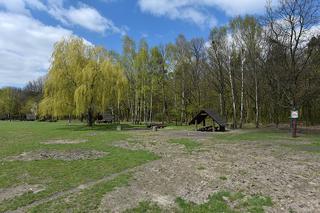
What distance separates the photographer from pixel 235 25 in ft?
99.5

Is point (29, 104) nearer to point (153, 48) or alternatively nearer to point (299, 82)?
point (153, 48)

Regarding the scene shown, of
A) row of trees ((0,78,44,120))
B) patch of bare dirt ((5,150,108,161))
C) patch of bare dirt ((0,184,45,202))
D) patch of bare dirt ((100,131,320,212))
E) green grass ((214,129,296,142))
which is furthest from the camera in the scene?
row of trees ((0,78,44,120))

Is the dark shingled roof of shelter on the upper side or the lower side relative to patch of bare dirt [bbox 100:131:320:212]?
upper

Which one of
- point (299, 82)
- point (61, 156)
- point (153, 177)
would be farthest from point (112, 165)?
point (299, 82)

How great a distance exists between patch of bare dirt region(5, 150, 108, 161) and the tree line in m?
14.7

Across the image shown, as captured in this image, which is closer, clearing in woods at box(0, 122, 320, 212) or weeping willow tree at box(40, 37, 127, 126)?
clearing in woods at box(0, 122, 320, 212)

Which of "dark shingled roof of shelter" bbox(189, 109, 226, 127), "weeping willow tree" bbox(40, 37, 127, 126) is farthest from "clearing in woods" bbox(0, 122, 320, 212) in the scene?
"weeping willow tree" bbox(40, 37, 127, 126)

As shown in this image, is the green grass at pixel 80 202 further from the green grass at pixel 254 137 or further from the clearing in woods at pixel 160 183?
the green grass at pixel 254 137

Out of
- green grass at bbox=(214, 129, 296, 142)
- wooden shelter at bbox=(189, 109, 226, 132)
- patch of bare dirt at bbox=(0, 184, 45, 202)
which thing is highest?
wooden shelter at bbox=(189, 109, 226, 132)

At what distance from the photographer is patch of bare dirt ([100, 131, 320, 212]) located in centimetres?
549

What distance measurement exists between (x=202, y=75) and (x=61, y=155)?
96.3 ft

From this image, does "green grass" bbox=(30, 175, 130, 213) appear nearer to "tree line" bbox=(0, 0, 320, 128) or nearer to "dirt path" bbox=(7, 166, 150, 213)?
"dirt path" bbox=(7, 166, 150, 213)

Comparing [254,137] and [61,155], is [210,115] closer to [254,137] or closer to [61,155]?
[254,137]

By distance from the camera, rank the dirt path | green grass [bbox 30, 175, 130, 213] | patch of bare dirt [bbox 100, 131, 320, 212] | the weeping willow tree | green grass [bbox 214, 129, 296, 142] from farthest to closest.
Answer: the weeping willow tree
green grass [bbox 214, 129, 296, 142]
patch of bare dirt [bbox 100, 131, 320, 212]
the dirt path
green grass [bbox 30, 175, 130, 213]
